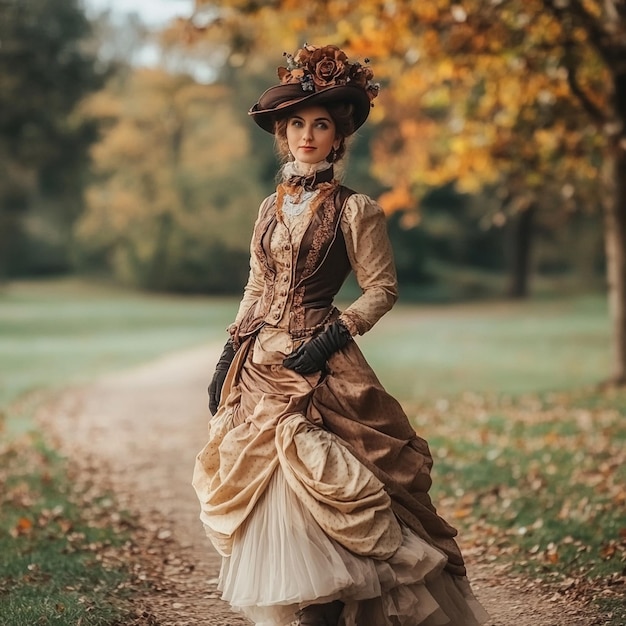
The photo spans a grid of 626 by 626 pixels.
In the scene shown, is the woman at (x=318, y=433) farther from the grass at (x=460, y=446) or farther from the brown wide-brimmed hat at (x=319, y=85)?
the grass at (x=460, y=446)

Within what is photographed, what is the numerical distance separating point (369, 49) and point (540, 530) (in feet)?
18.5

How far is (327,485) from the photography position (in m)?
3.29

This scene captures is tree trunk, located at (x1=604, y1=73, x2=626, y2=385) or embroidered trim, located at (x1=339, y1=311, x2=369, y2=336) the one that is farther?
tree trunk, located at (x1=604, y1=73, x2=626, y2=385)

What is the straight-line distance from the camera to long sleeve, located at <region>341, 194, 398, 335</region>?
11.6 ft

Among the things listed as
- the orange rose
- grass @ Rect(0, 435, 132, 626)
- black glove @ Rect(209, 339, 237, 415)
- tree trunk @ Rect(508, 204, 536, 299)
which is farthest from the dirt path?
tree trunk @ Rect(508, 204, 536, 299)

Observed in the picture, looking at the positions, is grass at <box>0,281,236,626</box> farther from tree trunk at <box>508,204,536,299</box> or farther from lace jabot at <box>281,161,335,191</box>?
tree trunk at <box>508,204,536,299</box>

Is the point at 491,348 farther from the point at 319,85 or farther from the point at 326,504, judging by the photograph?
the point at 326,504

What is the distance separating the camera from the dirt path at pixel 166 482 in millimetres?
4324

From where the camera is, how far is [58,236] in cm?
2667

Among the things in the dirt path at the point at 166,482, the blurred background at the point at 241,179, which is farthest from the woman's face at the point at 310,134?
the blurred background at the point at 241,179

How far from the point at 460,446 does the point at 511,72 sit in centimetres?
415

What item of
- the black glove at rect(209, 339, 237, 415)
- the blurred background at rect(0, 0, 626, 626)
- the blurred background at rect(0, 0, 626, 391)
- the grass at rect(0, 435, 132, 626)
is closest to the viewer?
the black glove at rect(209, 339, 237, 415)

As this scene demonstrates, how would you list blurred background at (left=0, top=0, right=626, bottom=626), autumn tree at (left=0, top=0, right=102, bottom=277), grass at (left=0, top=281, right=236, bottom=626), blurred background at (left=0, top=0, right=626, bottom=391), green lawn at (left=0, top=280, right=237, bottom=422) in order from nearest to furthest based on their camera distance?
grass at (left=0, top=281, right=236, bottom=626)
blurred background at (left=0, top=0, right=626, bottom=626)
blurred background at (left=0, top=0, right=626, bottom=391)
green lawn at (left=0, top=280, right=237, bottom=422)
autumn tree at (left=0, top=0, right=102, bottom=277)

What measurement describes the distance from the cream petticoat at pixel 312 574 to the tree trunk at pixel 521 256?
2683cm
